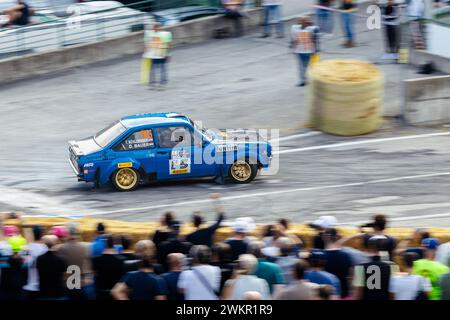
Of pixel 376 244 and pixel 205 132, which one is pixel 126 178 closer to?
pixel 205 132

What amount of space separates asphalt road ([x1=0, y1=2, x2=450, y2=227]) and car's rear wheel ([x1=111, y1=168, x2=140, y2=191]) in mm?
152

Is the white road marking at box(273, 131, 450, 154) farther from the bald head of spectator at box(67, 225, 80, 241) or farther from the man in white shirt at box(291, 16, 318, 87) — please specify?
the bald head of spectator at box(67, 225, 80, 241)

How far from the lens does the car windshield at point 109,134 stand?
718 inches

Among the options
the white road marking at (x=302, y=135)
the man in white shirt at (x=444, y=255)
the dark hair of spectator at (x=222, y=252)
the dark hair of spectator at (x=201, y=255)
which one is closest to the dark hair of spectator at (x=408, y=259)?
the man in white shirt at (x=444, y=255)

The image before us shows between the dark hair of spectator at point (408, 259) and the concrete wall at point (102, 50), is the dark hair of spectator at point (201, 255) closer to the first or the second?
the dark hair of spectator at point (408, 259)

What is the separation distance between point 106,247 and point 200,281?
4.60 feet

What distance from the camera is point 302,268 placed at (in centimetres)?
953

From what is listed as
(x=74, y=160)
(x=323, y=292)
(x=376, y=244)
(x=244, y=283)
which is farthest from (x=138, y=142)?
(x=323, y=292)

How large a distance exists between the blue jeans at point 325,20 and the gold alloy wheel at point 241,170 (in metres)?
10.8

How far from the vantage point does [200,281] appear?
32.8ft

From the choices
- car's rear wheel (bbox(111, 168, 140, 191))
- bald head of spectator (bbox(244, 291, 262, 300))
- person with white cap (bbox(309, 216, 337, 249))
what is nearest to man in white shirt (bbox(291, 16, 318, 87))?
car's rear wheel (bbox(111, 168, 140, 191))

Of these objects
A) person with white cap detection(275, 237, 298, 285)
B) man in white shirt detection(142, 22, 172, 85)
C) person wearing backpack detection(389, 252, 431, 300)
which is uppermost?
man in white shirt detection(142, 22, 172, 85)

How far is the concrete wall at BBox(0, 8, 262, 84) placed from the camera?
26000 mm
